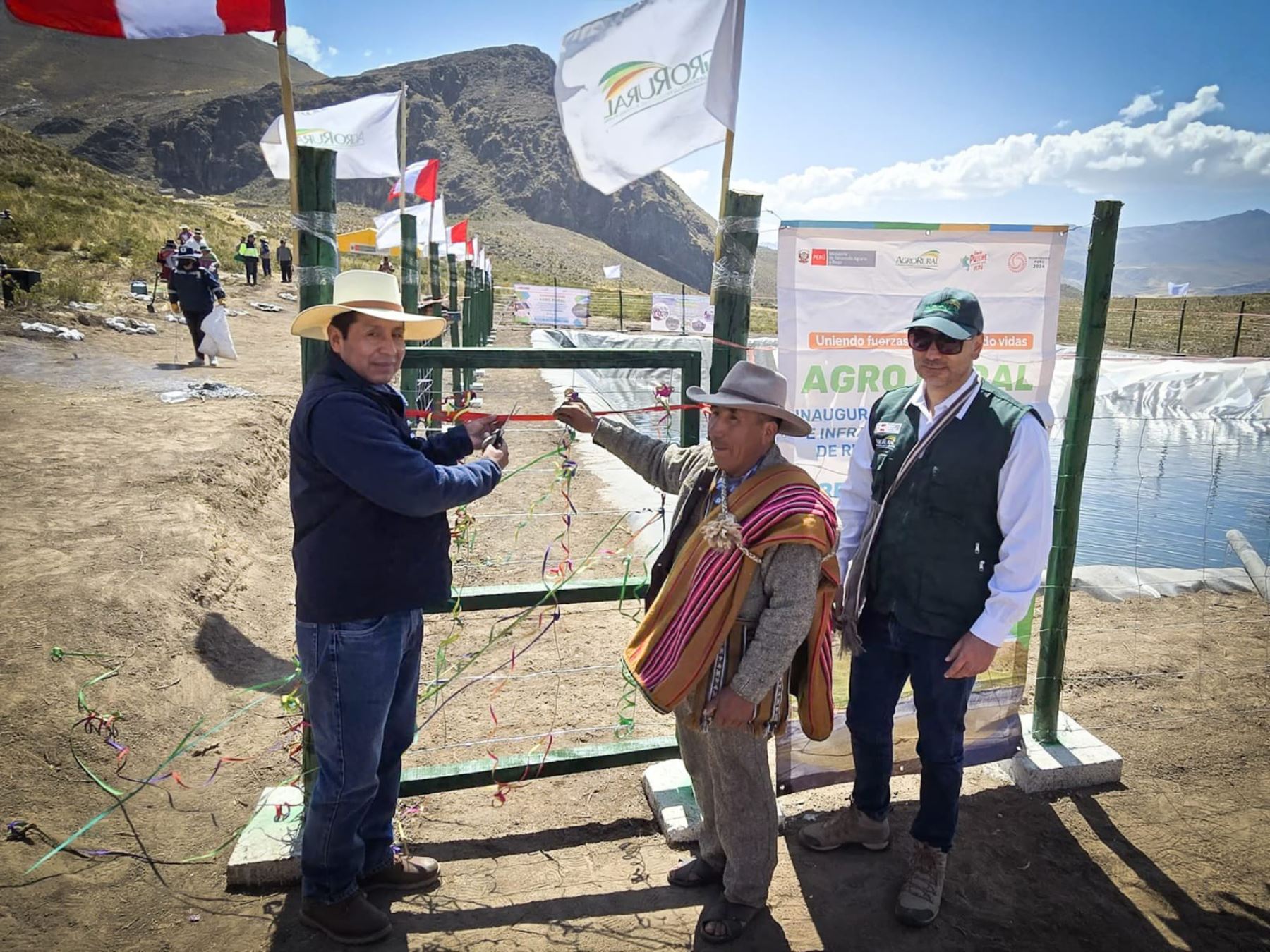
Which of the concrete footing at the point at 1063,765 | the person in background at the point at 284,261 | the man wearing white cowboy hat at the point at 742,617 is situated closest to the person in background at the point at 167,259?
the person in background at the point at 284,261

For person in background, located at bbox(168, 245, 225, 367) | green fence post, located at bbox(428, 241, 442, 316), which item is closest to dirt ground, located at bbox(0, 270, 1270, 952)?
person in background, located at bbox(168, 245, 225, 367)

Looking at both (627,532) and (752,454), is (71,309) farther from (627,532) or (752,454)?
(752,454)

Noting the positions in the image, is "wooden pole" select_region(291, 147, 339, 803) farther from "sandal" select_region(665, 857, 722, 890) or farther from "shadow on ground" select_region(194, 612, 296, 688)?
"shadow on ground" select_region(194, 612, 296, 688)

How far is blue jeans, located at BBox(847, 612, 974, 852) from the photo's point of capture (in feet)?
8.74

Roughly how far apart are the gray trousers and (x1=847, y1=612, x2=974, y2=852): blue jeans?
0.59 m

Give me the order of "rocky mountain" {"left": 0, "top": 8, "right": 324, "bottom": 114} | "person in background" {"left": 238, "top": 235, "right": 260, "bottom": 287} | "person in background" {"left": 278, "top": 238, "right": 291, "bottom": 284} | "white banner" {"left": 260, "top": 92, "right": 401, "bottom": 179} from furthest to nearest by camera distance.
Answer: "rocky mountain" {"left": 0, "top": 8, "right": 324, "bottom": 114}
"person in background" {"left": 278, "top": 238, "right": 291, "bottom": 284}
"person in background" {"left": 238, "top": 235, "right": 260, "bottom": 287}
"white banner" {"left": 260, "top": 92, "right": 401, "bottom": 179}

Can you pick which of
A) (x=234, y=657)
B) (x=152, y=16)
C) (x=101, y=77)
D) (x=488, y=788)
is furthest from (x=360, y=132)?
(x=101, y=77)

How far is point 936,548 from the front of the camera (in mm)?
2568

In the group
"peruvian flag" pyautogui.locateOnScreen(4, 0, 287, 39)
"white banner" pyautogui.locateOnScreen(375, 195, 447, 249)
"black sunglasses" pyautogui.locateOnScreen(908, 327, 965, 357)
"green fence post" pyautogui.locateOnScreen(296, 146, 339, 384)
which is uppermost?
"white banner" pyautogui.locateOnScreen(375, 195, 447, 249)

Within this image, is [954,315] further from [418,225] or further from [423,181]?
[423,181]

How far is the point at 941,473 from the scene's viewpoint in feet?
8.30

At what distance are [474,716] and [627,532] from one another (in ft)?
9.91

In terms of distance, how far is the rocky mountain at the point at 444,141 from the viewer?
4254 inches

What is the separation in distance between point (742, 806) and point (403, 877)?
129 cm
